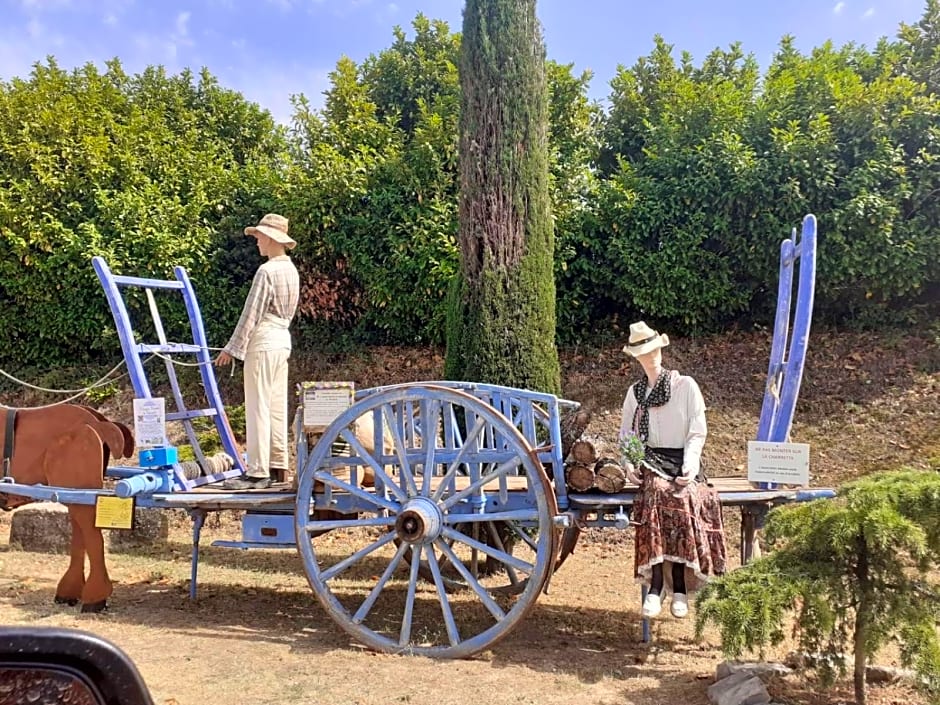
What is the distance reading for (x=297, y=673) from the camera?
3867 millimetres

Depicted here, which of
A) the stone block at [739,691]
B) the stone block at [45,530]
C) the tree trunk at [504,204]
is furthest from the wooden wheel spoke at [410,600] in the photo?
the stone block at [45,530]

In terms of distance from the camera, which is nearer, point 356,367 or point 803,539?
point 803,539

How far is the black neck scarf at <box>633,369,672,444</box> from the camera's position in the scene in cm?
442

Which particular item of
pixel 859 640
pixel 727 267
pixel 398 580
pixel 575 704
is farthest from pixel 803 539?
pixel 727 267

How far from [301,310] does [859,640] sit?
7049 mm

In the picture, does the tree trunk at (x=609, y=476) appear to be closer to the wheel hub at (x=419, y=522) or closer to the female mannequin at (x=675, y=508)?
the female mannequin at (x=675, y=508)

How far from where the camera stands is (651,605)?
3.97m

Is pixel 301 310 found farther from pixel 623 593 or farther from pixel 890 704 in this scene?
pixel 890 704

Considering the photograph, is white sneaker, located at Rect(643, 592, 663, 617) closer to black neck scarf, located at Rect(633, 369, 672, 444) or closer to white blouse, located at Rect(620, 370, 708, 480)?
white blouse, located at Rect(620, 370, 708, 480)

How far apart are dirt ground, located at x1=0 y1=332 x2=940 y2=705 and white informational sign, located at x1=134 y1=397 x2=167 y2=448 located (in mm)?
1108

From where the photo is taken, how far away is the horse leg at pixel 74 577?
16.4 feet

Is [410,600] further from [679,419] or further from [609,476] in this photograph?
[679,419]

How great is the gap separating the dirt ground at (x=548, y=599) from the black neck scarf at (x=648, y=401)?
0.82 ft

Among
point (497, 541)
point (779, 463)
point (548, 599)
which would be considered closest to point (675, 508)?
point (779, 463)
